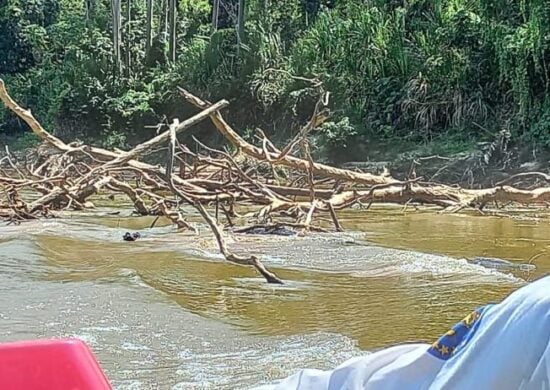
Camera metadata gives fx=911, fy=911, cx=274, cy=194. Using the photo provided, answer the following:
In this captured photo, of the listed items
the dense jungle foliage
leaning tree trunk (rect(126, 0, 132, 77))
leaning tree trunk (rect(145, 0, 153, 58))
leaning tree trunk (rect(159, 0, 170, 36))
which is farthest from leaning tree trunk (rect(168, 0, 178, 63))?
leaning tree trunk (rect(159, 0, 170, 36))

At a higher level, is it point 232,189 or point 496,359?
point 496,359

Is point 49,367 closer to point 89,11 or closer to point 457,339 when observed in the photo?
point 457,339

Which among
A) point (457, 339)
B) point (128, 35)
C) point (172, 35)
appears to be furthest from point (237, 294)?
point (128, 35)

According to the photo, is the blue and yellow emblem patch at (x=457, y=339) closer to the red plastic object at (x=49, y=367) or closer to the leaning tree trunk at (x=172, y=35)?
the red plastic object at (x=49, y=367)

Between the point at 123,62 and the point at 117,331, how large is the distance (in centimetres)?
2211

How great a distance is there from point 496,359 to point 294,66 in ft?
65.1

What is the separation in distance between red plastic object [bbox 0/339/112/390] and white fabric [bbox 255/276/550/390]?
0.48 meters

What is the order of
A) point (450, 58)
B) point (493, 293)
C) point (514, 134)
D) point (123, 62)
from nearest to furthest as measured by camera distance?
1. point (493, 293)
2. point (514, 134)
3. point (450, 58)
4. point (123, 62)

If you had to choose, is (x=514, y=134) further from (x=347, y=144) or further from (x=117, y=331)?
(x=117, y=331)

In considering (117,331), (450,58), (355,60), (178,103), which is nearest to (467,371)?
(117,331)

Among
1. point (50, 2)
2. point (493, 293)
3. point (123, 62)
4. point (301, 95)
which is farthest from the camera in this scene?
point (50, 2)

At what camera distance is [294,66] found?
2098 cm

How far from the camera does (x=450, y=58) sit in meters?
17.7

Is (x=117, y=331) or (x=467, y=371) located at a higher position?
(x=467, y=371)
